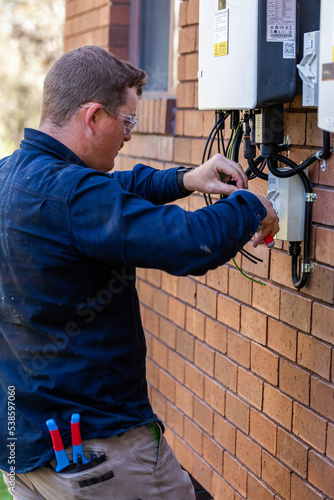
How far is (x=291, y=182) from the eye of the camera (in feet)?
8.14

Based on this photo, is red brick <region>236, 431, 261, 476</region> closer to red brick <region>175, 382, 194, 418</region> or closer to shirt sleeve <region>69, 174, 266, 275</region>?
red brick <region>175, 382, 194, 418</region>

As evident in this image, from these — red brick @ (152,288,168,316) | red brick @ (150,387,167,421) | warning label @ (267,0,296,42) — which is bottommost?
red brick @ (150,387,167,421)

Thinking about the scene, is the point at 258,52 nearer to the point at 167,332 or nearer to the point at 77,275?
the point at 77,275

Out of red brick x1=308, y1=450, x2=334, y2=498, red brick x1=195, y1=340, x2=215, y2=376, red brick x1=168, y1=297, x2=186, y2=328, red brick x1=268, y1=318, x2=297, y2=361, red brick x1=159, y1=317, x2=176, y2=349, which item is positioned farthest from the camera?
red brick x1=159, y1=317, x2=176, y2=349

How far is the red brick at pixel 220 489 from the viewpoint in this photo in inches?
127

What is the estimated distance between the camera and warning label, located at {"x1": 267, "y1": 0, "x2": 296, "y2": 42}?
7.63 feet

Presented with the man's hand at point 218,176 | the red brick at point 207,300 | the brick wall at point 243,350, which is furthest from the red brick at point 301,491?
the man's hand at point 218,176

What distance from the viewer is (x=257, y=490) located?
9.75 ft

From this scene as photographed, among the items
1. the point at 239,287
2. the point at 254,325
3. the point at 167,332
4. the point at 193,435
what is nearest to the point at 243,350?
the point at 254,325

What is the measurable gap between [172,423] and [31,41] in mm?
13120

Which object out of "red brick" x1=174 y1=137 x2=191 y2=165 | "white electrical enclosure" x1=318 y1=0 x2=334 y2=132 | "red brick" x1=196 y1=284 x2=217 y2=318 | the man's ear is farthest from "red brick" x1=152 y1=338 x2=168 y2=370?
"white electrical enclosure" x1=318 y1=0 x2=334 y2=132

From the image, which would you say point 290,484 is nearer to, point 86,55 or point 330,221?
point 330,221

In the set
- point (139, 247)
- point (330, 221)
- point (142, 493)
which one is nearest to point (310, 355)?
point (330, 221)

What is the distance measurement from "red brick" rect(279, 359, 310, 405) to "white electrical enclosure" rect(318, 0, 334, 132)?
103 cm
